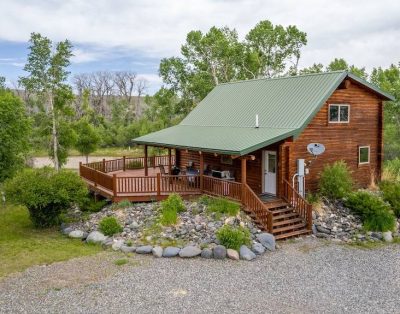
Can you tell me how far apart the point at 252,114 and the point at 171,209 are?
6553 mm

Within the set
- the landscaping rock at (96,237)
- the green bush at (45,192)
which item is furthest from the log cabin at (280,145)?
the landscaping rock at (96,237)

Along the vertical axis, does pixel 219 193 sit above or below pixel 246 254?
above

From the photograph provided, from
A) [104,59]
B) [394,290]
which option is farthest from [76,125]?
[104,59]

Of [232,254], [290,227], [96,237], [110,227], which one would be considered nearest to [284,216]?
[290,227]

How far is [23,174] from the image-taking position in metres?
16.0

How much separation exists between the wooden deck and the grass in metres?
3.11

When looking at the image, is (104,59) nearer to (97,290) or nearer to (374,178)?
(374,178)

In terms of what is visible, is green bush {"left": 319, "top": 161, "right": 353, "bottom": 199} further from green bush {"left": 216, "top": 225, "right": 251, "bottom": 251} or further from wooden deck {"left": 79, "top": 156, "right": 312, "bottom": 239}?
green bush {"left": 216, "top": 225, "right": 251, "bottom": 251}

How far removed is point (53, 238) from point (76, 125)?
13148 mm

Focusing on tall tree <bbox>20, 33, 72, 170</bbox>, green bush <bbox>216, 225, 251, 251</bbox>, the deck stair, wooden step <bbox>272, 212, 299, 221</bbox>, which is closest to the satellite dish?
the deck stair

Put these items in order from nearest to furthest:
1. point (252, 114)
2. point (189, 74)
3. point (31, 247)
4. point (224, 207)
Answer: point (31, 247)
point (224, 207)
point (252, 114)
point (189, 74)

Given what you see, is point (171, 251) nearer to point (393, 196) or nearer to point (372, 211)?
point (372, 211)

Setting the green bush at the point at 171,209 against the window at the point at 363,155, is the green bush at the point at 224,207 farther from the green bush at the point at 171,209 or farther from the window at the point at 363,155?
the window at the point at 363,155

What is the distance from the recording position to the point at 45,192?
603 inches
